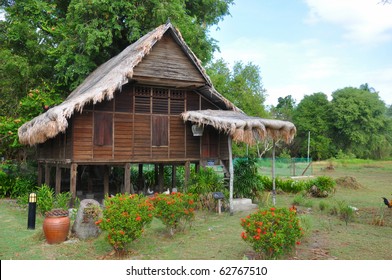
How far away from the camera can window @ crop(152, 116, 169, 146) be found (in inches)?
531

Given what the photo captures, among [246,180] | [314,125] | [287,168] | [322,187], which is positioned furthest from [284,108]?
[246,180]

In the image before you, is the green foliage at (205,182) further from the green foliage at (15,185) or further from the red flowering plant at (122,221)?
the green foliage at (15,185)

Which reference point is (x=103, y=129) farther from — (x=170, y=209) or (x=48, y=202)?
(x=170, y=209)

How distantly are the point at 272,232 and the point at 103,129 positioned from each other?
772 cm

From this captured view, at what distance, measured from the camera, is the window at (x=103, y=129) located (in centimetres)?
1243

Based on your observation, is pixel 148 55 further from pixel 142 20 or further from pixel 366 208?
pixel 366 208

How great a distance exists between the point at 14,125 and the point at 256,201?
10161mm

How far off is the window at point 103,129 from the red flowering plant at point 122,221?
205 inches

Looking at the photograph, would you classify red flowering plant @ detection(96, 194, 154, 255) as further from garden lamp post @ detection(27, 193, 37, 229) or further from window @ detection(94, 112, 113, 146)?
window @ detection(94, 112, 113, 146)

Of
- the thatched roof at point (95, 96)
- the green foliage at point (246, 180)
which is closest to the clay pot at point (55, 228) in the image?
the thatched roof at point (95, 96)

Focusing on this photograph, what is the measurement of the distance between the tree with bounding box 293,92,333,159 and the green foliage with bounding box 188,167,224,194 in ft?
119

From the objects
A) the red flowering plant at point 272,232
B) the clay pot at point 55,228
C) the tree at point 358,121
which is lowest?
the clay pot at point 55,228

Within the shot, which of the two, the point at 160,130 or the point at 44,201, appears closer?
the point at 44,201

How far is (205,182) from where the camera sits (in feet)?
41.7
